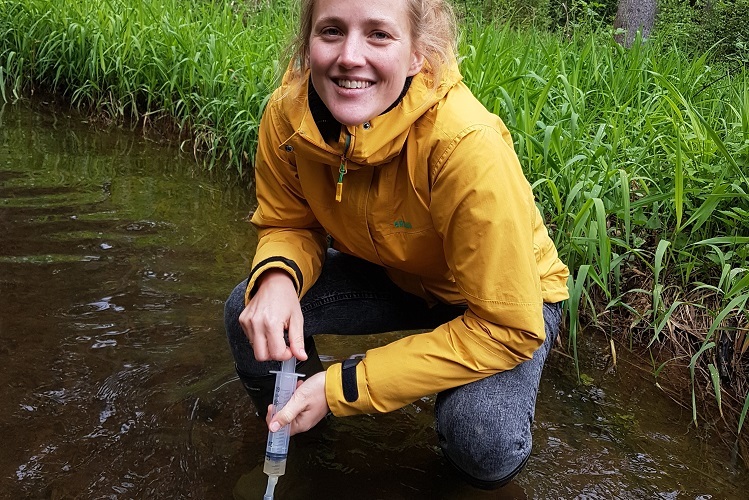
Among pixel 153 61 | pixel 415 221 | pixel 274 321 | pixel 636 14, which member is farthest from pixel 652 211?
pixel 636 14

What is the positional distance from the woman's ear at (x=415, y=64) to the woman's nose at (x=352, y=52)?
123 mm

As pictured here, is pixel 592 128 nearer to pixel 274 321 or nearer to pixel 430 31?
pixel 430 31

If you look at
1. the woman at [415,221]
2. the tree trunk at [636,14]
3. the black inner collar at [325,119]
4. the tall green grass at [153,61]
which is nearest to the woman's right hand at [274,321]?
the woman at [415,221]

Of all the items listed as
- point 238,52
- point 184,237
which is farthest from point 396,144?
point 238,52

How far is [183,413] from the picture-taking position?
5.62 ft

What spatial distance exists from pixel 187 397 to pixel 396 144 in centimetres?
93

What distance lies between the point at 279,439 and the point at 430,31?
2.56ft

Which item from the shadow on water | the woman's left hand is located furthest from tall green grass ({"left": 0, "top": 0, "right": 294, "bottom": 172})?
the woman's left hand

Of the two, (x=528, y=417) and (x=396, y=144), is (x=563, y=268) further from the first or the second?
(x=396, y=144)

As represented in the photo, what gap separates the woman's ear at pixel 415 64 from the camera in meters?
1.29

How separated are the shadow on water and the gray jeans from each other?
236 millimetres

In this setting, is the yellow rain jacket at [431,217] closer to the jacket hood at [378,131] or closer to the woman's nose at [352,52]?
the jacket hood at [378,131]

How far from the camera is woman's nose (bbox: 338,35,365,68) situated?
1.20 m

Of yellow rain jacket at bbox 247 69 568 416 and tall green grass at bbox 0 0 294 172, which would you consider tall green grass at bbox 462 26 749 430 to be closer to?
yellow rain jacket at bbox 247 69 568 416
